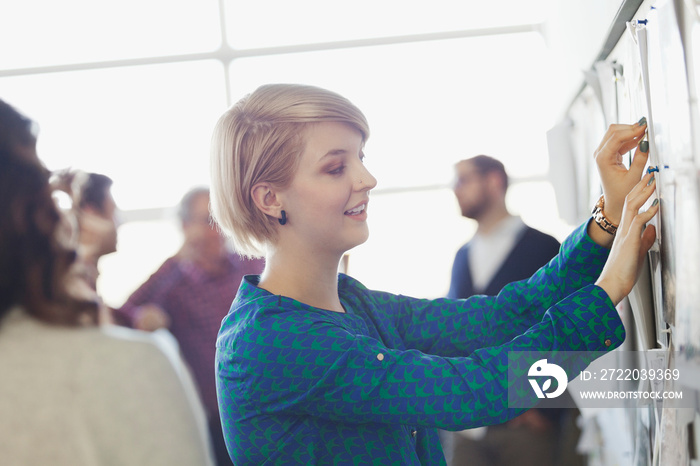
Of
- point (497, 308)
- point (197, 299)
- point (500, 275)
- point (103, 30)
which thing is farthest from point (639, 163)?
point (103, 30)

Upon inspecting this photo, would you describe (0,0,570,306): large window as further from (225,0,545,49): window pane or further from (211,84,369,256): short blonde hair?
(211,84,369,256): short blonde hair

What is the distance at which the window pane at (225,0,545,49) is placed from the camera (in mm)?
3803

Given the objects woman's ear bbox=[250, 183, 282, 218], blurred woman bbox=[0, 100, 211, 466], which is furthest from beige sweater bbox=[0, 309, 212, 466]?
woman's ear bbox=[250, 183, 282, 218]

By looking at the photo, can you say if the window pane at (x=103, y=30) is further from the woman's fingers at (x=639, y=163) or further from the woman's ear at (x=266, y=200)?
the woman's fingers at (x=639, y=163)

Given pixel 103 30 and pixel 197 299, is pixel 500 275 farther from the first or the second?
pixel 103 30

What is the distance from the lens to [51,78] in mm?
3832

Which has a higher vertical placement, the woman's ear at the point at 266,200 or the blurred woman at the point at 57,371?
the woman's ear at the point at 266,200

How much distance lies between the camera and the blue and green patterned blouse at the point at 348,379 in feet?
3.12

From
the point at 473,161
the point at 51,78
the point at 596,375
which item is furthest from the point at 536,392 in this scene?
the point at 51,78

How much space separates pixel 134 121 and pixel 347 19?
140cm

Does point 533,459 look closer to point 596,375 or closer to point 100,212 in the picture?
point 596,375

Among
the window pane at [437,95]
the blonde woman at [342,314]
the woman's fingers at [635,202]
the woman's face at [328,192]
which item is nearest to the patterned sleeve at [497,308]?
the blonde woman at [342,314]

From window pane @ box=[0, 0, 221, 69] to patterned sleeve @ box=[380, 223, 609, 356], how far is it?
2932 millimetres

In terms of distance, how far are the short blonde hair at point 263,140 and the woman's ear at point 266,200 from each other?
1 centimetres
